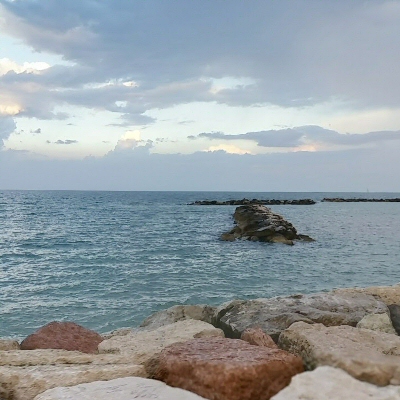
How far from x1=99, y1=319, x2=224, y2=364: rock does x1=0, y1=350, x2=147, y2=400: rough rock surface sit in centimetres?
28

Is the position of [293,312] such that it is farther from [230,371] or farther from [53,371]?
[53,371]

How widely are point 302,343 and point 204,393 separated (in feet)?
4.33

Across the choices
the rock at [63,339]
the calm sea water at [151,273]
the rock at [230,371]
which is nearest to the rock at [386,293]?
the calm sea water at [151,273]

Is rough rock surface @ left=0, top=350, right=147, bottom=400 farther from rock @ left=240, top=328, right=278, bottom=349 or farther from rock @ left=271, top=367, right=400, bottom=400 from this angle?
rock @ left=271, top=367, right=400, bottom=400

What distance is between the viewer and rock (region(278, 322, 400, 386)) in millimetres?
3281

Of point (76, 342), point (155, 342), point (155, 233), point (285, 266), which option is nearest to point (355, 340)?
point (155, 342)

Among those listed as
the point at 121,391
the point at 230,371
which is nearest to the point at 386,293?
the point at 230,371

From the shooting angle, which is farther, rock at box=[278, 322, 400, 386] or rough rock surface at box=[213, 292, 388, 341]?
rough rock surface at box=[213, 292, 388, 341]

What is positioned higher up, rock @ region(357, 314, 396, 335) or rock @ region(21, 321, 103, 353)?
rock @ region(357, 314, 396, 335)

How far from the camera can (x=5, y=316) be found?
12.2 m

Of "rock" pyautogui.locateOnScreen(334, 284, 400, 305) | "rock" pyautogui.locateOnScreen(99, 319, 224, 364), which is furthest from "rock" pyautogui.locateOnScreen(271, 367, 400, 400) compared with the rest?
"rock" pyautogui.locateOnScreen(334, 284, 400, 305)

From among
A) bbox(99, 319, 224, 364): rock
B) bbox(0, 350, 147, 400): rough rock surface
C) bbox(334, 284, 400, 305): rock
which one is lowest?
bbox(334, 284, 400, 305): rock

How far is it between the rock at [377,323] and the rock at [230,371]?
3.10 meters

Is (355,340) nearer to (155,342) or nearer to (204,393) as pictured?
(204,393)
